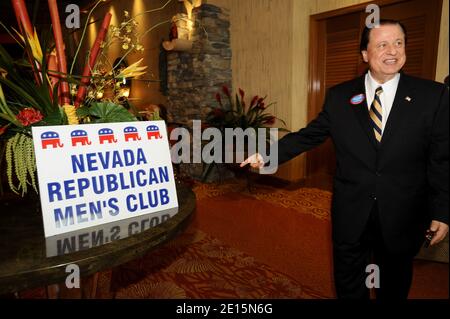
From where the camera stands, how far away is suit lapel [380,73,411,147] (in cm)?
123

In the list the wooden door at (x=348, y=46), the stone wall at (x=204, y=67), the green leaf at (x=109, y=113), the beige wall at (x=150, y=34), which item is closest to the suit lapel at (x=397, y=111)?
the green leaf at (x=109, y=113)

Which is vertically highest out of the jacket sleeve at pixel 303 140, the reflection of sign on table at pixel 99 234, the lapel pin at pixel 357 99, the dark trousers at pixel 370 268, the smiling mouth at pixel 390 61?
the smiling mouth at pixel 390 61

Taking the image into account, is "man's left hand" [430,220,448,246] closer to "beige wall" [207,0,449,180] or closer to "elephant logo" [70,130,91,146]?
"elephant logo" [70,130,91,146]

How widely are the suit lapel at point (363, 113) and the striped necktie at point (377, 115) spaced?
0.05ft

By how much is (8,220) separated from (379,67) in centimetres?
143

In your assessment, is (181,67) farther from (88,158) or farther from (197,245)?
(88,158)

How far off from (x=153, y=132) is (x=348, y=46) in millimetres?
3279

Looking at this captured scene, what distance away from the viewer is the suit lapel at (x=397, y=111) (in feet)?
4.03

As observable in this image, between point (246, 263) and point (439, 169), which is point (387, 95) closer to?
point (439, 169)

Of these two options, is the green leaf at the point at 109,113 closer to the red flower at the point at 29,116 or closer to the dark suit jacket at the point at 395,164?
the red flower at the point at 29,116

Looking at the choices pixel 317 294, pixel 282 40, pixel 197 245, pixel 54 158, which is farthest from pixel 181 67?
pixel 54 158

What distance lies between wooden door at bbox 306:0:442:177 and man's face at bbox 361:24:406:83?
199cm

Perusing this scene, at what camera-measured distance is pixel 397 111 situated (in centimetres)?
124

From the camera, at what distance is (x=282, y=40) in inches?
156
